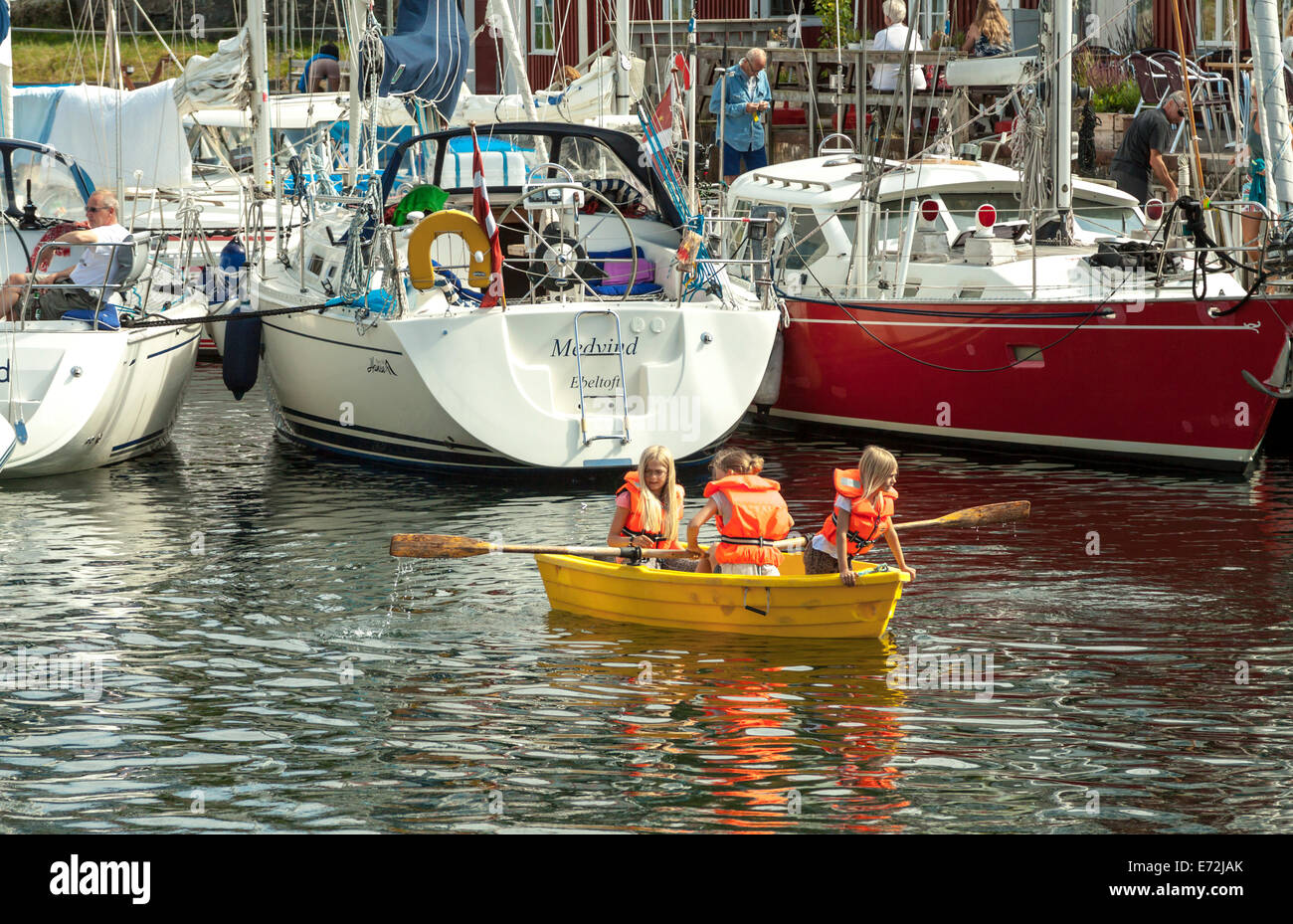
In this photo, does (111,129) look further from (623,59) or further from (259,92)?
(623,59)

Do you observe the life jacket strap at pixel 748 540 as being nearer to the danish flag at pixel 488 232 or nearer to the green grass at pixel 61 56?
the danish flag at pixel 488 232

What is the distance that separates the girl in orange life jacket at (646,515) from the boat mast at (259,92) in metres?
7.87

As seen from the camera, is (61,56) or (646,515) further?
(61,56)

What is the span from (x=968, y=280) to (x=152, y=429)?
665 centimetres

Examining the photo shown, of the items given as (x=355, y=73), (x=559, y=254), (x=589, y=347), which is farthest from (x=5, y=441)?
(x=355, y=73)

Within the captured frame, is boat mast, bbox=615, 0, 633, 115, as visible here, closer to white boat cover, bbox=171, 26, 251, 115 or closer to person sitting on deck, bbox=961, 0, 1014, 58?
white boat cover, bbox=171, 26, 251, 115

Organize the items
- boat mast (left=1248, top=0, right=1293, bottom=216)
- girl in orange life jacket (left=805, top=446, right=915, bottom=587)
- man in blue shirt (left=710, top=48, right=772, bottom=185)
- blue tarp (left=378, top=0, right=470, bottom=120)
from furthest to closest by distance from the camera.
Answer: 1. man in blue shirt (left=710, top=48, right=772, bottom=185)
2. blue tarp (left=378, top=0, right=470, bottom=120)
3. boat mast (left=1248, top=0, right=1293, bottom=216)
4. girl in orange life jacket (left=805, top=446, right=915, bottom=587)

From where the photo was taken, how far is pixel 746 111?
908 inches

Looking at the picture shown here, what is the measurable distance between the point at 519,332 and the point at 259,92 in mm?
5521

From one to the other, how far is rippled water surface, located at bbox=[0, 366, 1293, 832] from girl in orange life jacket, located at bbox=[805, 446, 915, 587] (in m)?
0.46
